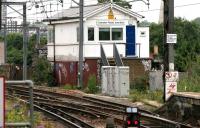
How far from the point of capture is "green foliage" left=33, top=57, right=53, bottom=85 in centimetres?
4794

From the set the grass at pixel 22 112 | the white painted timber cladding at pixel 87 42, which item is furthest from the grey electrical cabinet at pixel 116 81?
the grass at pixel 22 112

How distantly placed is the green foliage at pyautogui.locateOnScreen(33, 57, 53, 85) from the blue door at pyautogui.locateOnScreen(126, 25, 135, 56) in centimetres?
718

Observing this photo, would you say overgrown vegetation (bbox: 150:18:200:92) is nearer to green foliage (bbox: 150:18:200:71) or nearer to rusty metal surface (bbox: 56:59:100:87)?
green foliage (bbox: 150:18:200:71)

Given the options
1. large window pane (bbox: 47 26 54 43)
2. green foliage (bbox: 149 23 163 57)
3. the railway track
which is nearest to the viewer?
the railway track

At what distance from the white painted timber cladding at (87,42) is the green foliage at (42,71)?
1190mm

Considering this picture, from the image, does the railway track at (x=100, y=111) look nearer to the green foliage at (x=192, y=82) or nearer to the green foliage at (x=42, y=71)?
the green foliage at (x=192, y=82)

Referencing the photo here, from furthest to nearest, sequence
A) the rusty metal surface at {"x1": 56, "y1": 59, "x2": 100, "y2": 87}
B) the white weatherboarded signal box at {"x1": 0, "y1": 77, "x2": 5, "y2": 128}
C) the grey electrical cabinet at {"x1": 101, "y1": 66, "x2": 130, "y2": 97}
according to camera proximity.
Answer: the rusty metal surface at {"x1": 56, "y1": 59, "x2": 100, "y2": 87}
the grey electrical cabinet at {"x1": 101, "y1": 66, "x2": 130, "y2": 97}
the white weatherboarded signal box at {"x1": 0, "y1": 77, "x2": 5, "y2": 128}

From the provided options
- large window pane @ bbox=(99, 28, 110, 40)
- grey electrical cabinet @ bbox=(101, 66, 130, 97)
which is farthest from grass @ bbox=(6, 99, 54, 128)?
large window pane @ bbox=(99, 28, 110, 40)

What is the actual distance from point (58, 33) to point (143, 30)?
707 centimetres

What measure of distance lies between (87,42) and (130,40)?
11.1 ft

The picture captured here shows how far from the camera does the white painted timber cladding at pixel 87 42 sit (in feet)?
145

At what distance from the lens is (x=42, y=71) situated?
48031 mm

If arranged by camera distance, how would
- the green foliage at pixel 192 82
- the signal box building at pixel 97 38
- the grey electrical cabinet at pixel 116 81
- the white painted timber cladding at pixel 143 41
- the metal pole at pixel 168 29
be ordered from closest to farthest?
the metal pole at pixel 168 29
the green foliage at pixel 192 82
the grey electrical cabinet at pixel 116 81
the signal box building at pixel 97 38
the white painted timber cladding at pixel 143 41

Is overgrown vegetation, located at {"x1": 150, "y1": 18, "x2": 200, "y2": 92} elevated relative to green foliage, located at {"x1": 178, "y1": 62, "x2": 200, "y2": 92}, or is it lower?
elevated
